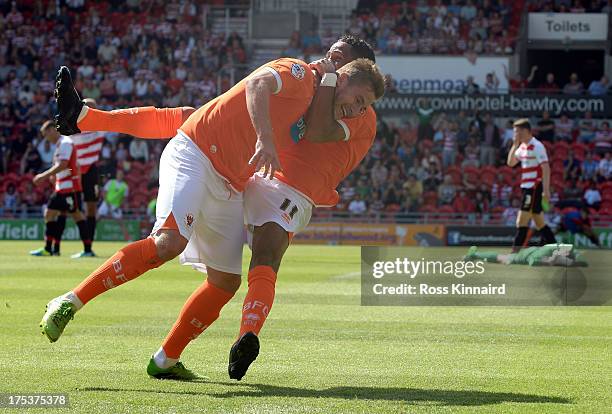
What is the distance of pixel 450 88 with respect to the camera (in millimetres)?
34000

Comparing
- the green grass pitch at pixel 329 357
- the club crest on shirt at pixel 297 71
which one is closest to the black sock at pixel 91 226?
the green grass pitch at pixel 329 357

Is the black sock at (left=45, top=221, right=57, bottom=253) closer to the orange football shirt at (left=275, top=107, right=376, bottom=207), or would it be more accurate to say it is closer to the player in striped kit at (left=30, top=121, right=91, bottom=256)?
the player in striped kit at (left=30, top=121, right=91, bottom=256)

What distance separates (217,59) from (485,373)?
2993cm

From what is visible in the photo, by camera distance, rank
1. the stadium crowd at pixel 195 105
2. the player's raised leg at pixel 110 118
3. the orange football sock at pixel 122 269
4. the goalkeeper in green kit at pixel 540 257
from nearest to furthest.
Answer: the orange football sock at pixel 122 269 → the player's raised leg at pixel 110 118 → the goalkeeper in green kit at pixel 540 257 → the stadium crowd at pixel 195 105

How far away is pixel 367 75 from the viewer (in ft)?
21.4

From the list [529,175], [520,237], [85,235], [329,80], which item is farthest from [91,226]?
[329,80]

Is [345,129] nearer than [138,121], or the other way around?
[345,129]

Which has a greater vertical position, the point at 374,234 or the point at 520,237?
the point at 520,237

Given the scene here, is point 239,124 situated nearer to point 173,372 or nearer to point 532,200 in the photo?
point 173,372

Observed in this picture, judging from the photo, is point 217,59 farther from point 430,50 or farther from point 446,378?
point 446,378

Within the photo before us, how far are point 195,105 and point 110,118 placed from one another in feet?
94.0

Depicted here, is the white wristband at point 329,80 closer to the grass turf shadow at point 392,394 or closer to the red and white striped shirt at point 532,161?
the grass turf shadow at point 392,394

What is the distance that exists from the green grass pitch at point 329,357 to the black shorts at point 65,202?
633 cm

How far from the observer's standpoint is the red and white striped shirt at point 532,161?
64.6 ft
